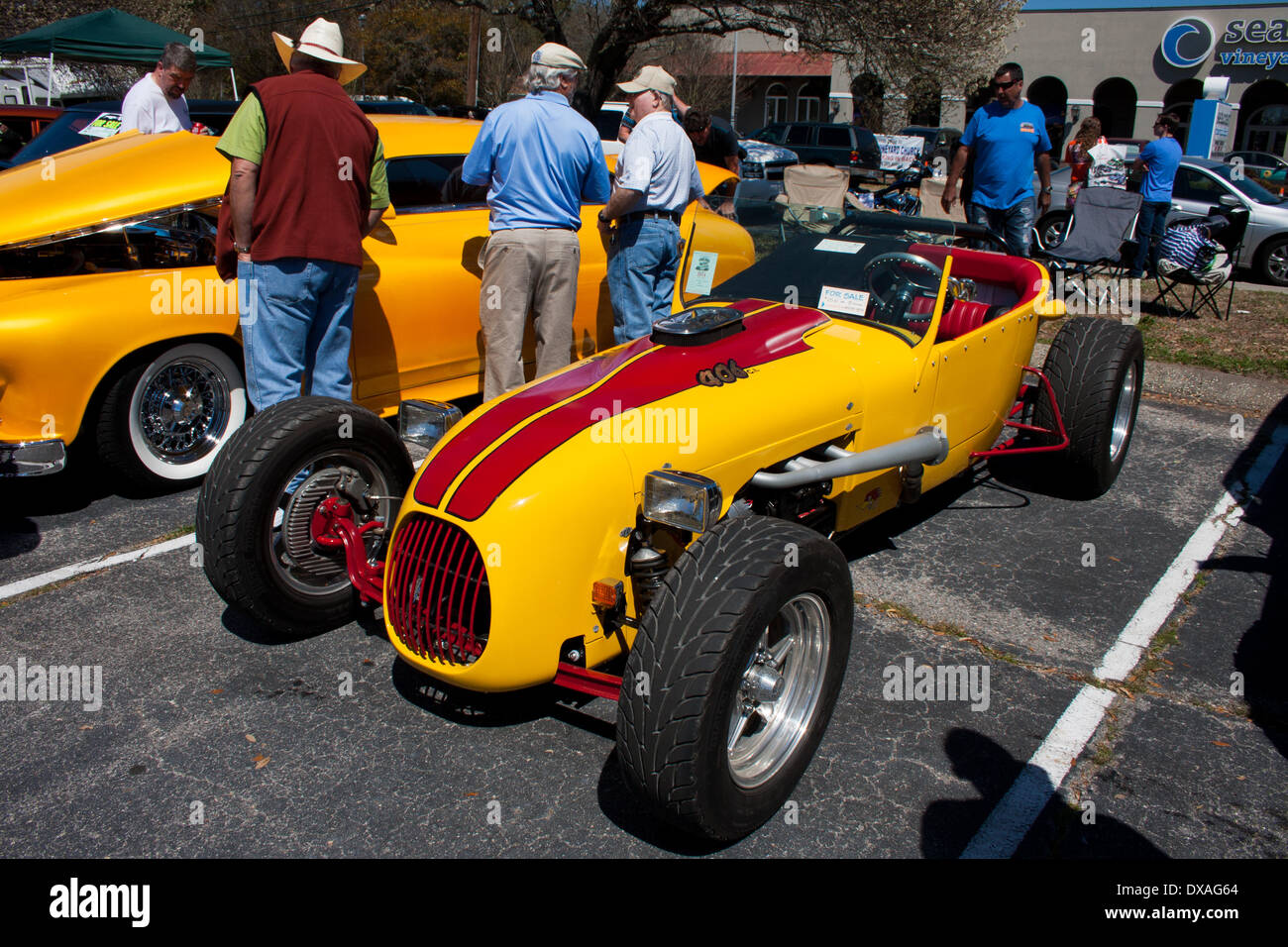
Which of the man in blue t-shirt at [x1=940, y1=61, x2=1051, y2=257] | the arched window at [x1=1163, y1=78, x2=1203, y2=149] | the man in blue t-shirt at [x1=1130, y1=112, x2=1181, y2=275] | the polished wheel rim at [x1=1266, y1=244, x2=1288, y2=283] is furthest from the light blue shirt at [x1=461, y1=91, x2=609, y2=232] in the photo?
the arched window at [x1=1163, y1=78, x2=1203, y2=149]

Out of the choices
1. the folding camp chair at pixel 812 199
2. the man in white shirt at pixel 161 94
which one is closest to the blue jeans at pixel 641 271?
the folding camp chair at pixel 812 199

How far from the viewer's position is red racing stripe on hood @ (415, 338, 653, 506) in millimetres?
2910

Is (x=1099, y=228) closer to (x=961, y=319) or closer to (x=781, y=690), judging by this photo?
(x=961, y=319)

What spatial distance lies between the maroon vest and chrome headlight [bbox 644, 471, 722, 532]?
2.22 meters

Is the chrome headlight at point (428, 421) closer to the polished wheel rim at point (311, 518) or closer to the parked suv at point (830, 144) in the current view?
the polished wheel rim at point (311, 518)

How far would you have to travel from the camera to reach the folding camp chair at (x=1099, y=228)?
9797mm

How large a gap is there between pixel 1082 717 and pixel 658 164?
3649 millimetres

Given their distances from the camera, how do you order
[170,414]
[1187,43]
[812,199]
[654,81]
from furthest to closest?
[1187,43] → [812,199] → [654,81] → [170,414]

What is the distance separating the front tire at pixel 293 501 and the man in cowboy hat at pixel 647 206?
234cm

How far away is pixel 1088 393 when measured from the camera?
193 inches

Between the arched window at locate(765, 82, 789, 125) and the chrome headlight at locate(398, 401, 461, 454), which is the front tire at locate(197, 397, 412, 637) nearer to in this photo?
the chrome headlight at locate(398, 401, 461, 454)

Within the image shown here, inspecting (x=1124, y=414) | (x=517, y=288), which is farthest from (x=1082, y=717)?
(x=517, y=288)

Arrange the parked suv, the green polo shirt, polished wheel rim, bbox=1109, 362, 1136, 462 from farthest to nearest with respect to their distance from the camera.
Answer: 1. the parked suv
2. polished wheel rim, bbox=1109, 362, 1136, 462
3. the green polo shirt
